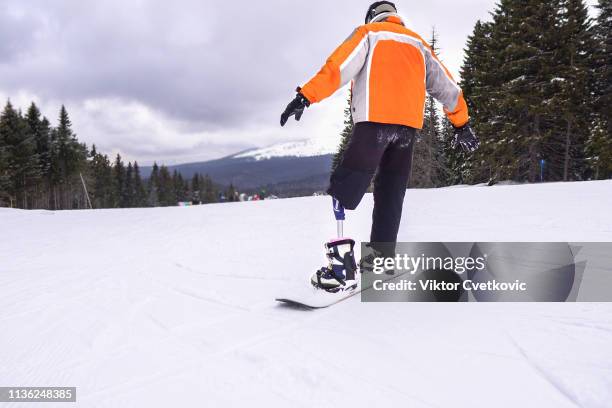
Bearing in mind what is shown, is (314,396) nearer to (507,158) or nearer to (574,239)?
(574,239)

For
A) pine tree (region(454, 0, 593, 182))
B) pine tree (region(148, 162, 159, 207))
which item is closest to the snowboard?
pine tree (region(454, 0, 593, 182))

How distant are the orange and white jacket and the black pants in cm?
10

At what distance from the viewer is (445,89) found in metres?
2.76

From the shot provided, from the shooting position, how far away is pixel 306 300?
2.08 m

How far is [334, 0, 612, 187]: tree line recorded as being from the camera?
18938 millimetres

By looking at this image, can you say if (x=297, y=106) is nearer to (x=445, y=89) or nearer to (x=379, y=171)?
(x=379, y=171)

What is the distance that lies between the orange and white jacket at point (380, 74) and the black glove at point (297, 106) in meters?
0.03

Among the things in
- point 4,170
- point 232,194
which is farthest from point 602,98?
point 232,194

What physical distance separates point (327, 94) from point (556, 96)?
2191 cm

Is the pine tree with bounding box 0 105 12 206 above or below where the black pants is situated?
above

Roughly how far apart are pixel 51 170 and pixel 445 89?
5630cm

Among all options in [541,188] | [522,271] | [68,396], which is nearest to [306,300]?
[68,396]

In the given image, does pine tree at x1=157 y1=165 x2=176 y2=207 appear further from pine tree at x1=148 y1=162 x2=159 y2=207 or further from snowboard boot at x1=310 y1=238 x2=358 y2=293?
snowboard boot at x1=310 y1=238 x2=358 y2=293

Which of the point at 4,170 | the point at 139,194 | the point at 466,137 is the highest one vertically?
the point at 4,170
